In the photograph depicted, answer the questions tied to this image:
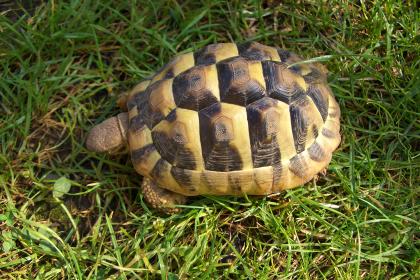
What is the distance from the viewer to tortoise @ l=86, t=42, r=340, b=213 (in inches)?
102

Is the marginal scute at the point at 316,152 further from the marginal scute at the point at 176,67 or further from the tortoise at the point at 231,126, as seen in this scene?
the marginal scute at the point at 176,67

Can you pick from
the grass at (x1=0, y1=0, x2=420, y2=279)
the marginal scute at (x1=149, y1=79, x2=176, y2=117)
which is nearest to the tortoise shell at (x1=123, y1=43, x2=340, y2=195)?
the marginal scute at (x1=149, y1=79, x2=176, y2=117)

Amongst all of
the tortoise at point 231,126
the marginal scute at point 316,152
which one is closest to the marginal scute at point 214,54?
the tortoise at point 231,126

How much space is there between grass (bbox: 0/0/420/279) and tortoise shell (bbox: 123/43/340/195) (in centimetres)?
24

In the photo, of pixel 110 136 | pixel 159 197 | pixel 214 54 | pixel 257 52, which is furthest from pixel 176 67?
pixel 159 197

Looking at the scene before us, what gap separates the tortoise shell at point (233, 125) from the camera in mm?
2594

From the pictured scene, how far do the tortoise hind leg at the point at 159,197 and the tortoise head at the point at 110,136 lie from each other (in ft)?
0.90

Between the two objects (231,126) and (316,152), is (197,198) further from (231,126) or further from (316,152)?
(316,152)

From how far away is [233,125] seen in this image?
2.57 meters

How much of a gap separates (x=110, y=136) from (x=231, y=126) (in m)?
0.81

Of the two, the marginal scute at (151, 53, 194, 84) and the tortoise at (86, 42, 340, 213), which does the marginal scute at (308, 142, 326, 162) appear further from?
the marginal scute at (151, 53, 194, 84)

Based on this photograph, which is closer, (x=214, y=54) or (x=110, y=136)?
(x=214, y=54)

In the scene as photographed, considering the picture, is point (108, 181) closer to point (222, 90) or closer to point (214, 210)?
point (214, 210)

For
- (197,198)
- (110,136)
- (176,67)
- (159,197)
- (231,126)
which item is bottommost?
(197,198)
